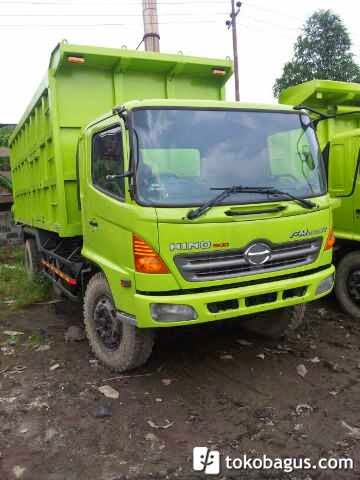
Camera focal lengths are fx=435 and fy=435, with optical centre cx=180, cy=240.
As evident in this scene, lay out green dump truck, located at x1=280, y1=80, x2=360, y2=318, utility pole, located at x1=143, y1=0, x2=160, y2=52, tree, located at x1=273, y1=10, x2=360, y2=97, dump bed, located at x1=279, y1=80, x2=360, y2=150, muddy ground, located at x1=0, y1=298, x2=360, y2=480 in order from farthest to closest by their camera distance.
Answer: tree, located at x1=273, y1=10, x2=360, y2=97 < utility pole, located at x1=143, y1=0, x2=160, y2=52 < dump bed, located at x1=279, y1=80, x2=360, y2=150 < green dump truck, located at x1=280, y1=80, x2=360, y2=318 < muddy ground, located at x1=0, y1=298, x2=360, y2=480

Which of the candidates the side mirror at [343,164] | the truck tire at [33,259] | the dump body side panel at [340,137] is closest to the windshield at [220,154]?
the dump body side panel at [340,137]

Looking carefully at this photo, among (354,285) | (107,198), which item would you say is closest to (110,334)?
(107,198)

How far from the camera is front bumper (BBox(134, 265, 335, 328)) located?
312 cm

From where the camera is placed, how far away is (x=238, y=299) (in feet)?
10.8

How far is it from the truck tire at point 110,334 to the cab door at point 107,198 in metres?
0.32

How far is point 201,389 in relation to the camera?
3.55m

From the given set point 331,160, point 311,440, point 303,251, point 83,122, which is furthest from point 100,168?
point 331,160

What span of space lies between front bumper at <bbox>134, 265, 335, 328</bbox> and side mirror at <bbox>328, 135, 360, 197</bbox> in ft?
5.76

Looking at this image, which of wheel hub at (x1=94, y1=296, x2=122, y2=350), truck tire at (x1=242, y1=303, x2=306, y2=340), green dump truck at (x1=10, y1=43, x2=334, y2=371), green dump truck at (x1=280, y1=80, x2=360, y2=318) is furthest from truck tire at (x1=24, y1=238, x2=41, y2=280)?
green dump truck at (x1=280, y1=80, x2=360, y2=318)

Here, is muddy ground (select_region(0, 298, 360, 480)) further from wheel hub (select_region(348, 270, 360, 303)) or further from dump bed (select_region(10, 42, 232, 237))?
dump bed (select_region(10, 42, 232, 237))

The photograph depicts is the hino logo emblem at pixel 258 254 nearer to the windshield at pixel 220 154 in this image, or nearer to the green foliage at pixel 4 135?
the windshield at pixel 220 154

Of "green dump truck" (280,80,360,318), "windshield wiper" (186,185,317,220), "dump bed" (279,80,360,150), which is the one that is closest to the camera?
"windshield wiper" (186,185,317,220)

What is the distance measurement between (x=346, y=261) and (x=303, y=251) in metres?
1.81

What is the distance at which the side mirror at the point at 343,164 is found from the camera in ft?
16.3
